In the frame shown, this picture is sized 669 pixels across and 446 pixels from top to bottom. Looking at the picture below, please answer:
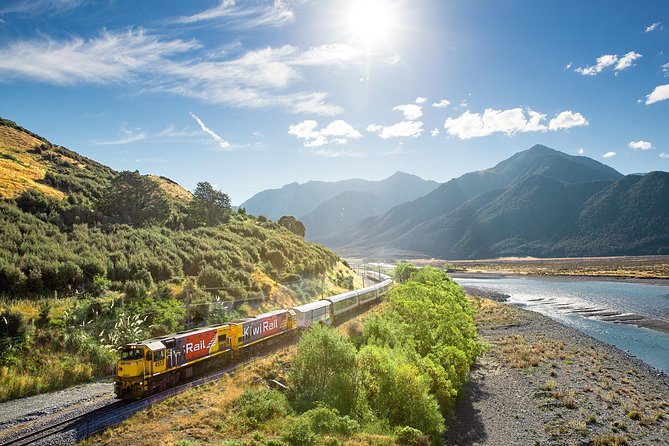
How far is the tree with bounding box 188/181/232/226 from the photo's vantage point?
210 ft

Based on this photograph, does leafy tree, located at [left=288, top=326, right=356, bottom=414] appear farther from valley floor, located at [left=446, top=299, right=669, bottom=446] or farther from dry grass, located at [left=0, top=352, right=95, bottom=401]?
dry grass, located at [left=0, top=352, right=95, bottom=401]

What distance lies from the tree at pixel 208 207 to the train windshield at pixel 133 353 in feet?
133

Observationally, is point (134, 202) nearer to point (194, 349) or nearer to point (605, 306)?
point (194, 349)

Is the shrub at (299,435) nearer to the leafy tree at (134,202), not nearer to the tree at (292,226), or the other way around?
the leafy tree at (134,202)

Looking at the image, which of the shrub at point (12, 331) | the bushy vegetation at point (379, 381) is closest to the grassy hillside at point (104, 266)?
the shrub at point (12, 331)

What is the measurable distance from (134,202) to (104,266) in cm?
2085

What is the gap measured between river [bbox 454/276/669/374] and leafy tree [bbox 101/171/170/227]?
60.0m

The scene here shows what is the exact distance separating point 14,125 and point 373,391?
81.0 meters

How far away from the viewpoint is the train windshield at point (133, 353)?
22266mm

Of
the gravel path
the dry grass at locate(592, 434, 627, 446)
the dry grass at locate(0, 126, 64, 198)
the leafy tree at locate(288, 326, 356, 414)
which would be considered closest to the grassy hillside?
the dry grass at locate(0, 126, 64, 198)

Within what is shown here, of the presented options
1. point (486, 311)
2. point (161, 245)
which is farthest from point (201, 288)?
point (486, 311)

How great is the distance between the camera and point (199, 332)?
2695 cm

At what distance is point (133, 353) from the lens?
22422mm

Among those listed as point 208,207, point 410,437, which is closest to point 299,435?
point 410,437
